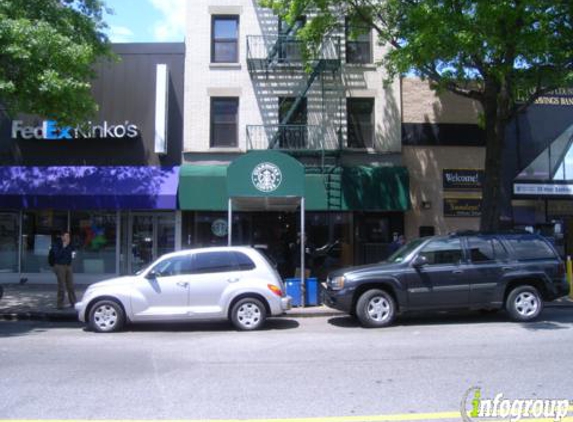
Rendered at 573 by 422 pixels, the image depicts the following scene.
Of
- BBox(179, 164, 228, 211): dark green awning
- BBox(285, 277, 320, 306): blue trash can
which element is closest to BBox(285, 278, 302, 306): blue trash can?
BBox(285, 277, 320, 306): blue trash can

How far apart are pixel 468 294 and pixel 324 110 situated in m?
8.29

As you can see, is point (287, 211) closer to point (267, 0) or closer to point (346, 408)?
point (267, 0)

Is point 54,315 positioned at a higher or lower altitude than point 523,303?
lower

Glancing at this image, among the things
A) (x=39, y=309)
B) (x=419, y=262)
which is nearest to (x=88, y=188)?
(x=39, y=309)

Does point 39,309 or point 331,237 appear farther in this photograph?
point 331,237

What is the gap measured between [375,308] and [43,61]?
28.4ft

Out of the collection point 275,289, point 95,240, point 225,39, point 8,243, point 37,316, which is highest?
point 225,39

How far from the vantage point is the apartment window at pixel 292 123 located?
16094 mm

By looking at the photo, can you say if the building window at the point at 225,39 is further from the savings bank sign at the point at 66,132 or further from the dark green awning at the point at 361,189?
A: the dark green awning at the point at 361,189

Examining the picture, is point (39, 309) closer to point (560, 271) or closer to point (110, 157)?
point (110, 157)

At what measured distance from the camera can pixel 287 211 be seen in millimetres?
16344

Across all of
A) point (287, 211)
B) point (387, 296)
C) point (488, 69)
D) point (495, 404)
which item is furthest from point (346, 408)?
point (287, 211)

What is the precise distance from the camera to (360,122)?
16.7 meters

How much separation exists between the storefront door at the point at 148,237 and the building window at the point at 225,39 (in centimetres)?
536
